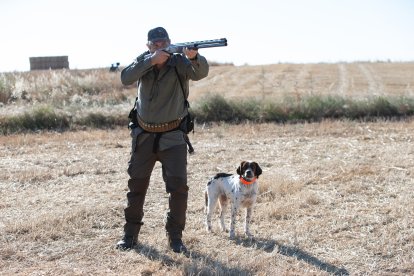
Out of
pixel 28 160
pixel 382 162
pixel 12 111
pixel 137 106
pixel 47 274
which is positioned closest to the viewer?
pixel 47 274

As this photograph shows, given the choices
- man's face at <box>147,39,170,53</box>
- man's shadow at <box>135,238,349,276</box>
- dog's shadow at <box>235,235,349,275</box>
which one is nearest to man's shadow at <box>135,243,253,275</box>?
man's shadow at <box>135,238,349,276</box>

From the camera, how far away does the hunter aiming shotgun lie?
18.4ft

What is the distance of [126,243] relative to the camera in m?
6.16

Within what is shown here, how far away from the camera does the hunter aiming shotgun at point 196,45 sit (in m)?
5.62

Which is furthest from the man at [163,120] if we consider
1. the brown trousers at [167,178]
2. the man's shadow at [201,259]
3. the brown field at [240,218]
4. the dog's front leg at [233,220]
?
the dog's front leg at [233,220]

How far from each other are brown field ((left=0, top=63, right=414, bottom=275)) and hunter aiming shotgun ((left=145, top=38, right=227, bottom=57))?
2025 mm

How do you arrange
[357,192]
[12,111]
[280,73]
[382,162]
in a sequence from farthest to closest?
[280,73]
[12,111]
[382,162]
[357,192]

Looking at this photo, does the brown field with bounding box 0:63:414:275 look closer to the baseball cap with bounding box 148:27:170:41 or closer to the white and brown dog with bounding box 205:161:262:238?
the white and brown dog with bounding box 205:161:262:238

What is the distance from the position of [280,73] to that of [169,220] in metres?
21.7

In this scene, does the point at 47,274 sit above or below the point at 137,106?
below

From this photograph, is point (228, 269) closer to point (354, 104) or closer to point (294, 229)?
point (294, 229)

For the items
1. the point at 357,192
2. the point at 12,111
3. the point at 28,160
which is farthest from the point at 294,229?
the point at 12,111

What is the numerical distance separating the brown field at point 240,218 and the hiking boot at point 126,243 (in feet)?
0.29

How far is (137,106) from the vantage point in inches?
237
